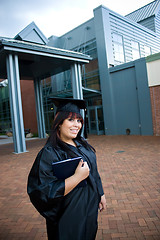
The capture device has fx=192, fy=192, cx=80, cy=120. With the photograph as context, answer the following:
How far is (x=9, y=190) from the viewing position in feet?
15.9

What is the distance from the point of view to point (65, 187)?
1475mm

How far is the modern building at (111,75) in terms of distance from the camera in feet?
41.0

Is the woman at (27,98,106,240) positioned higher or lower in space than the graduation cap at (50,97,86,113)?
lower

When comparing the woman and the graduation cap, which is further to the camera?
the graduation cap

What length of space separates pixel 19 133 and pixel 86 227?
8797 millimetres

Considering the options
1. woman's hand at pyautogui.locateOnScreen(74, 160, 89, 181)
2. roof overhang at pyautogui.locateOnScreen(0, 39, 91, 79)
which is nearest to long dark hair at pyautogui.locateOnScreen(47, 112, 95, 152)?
woman's hand at pyautogui.locateOnScreen(74, 160, 89, 181)

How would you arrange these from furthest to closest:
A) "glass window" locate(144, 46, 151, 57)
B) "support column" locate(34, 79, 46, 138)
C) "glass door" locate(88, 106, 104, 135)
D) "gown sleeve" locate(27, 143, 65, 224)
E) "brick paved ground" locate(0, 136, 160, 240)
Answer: "glass window" locate(144, 46, 151, 57)
"support column" locate(34, 79, 46, 138)
"glass door" locate(88, 106, 104, 135)
"brick paved ground" locate(0, 136, 160, 240)
"gown sleeve" locate(27, 143, 65, 224)

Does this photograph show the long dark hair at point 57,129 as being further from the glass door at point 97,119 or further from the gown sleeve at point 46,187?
the glass door at point 97,119

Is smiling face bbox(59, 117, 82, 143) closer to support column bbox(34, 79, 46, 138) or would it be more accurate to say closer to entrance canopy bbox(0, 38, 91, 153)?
entrance canopy bbox(0, 38, 91, 153)

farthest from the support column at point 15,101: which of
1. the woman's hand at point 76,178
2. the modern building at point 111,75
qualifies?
the woman's hand at point 76,178

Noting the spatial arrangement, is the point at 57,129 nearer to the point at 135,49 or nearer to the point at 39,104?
the point at 39,104

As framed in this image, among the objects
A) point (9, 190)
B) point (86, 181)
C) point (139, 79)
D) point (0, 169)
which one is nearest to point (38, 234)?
point (86, 181)

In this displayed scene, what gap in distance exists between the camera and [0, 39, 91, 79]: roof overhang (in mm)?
9367

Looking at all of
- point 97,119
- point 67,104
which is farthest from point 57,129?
point 97,119
